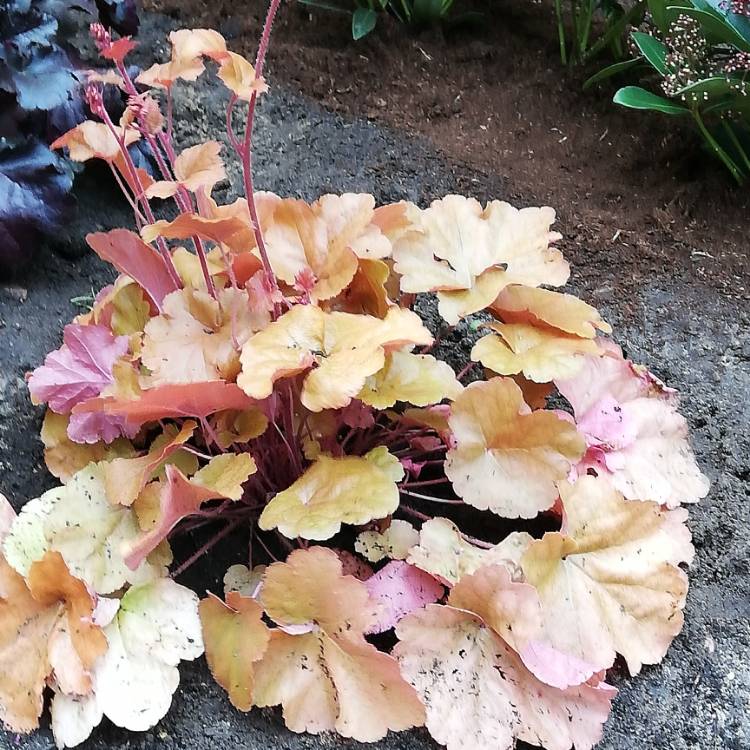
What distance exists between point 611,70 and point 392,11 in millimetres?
535

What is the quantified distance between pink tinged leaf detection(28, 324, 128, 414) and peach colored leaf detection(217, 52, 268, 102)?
1.20 ft

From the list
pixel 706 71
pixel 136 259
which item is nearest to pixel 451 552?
pixel 136 259

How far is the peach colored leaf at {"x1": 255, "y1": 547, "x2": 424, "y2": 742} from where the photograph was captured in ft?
2.61

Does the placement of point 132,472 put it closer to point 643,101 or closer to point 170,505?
point 170,505

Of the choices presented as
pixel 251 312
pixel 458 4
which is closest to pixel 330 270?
pixel 251 312

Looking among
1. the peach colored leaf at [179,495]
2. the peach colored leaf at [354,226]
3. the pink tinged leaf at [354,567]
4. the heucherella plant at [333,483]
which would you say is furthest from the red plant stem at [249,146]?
the pink tinged leaf at [354,567]

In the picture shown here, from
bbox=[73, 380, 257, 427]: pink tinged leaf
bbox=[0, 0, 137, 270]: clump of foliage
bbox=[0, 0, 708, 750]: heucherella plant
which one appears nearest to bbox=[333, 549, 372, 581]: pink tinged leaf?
bbox=[0, 0, 708, 750]: heucherella plant

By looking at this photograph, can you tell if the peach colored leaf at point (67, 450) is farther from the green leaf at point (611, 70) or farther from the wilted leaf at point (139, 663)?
the green leaf at point (611, 70)

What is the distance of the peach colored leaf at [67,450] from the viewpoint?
1001mm

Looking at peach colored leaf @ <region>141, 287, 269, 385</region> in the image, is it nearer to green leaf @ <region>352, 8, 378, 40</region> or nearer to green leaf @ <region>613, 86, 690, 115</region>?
green leaf @ <region>613, 86, 690, 115</region>

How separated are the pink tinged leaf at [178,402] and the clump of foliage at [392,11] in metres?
1.09

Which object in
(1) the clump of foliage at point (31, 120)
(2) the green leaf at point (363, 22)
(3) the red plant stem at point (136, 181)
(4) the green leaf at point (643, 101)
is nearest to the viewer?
(3) the red plant stem at point (136, 181)

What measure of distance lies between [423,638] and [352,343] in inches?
12.0

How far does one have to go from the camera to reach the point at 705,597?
0.99 meters
